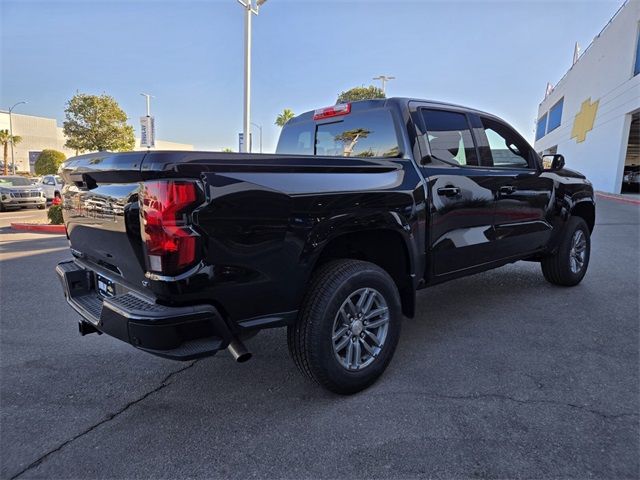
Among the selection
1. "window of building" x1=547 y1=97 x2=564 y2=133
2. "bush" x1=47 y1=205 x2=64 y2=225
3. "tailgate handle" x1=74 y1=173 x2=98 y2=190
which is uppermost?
"window of building" x1=547 y1=97 x2=564 y2=133

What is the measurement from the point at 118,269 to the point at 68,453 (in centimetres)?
99

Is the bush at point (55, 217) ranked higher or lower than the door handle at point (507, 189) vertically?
lower

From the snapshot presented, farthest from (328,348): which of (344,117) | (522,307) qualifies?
(522,307)

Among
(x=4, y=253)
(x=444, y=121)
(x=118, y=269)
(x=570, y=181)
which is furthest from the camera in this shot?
(x=4, y=253)

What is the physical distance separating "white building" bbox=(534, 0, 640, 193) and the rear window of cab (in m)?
23.9

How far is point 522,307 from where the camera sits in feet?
15.2

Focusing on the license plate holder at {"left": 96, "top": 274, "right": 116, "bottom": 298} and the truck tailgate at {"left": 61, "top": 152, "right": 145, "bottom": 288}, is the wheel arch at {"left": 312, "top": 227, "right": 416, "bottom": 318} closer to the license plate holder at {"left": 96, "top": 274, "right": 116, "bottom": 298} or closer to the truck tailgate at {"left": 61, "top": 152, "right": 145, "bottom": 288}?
the truck tailgate at {"left": 61, "top": 152, "right": 145, "bottom": 288}

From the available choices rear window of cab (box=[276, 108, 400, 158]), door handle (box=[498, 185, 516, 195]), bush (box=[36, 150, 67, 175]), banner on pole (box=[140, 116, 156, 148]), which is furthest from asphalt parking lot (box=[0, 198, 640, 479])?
bush (box=[36, 150, 67, 175])

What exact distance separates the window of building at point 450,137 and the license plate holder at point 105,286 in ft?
8.04

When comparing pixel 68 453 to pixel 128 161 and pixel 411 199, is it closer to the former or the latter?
pixel 128 161

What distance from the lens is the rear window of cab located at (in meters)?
3.47

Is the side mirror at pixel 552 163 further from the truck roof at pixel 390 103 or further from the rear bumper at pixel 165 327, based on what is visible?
the rear bumper at pixel 165 327

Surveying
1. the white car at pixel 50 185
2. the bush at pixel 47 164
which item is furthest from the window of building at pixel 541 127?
the bush at pixel 47 164

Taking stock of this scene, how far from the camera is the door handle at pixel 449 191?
11.1 ft
